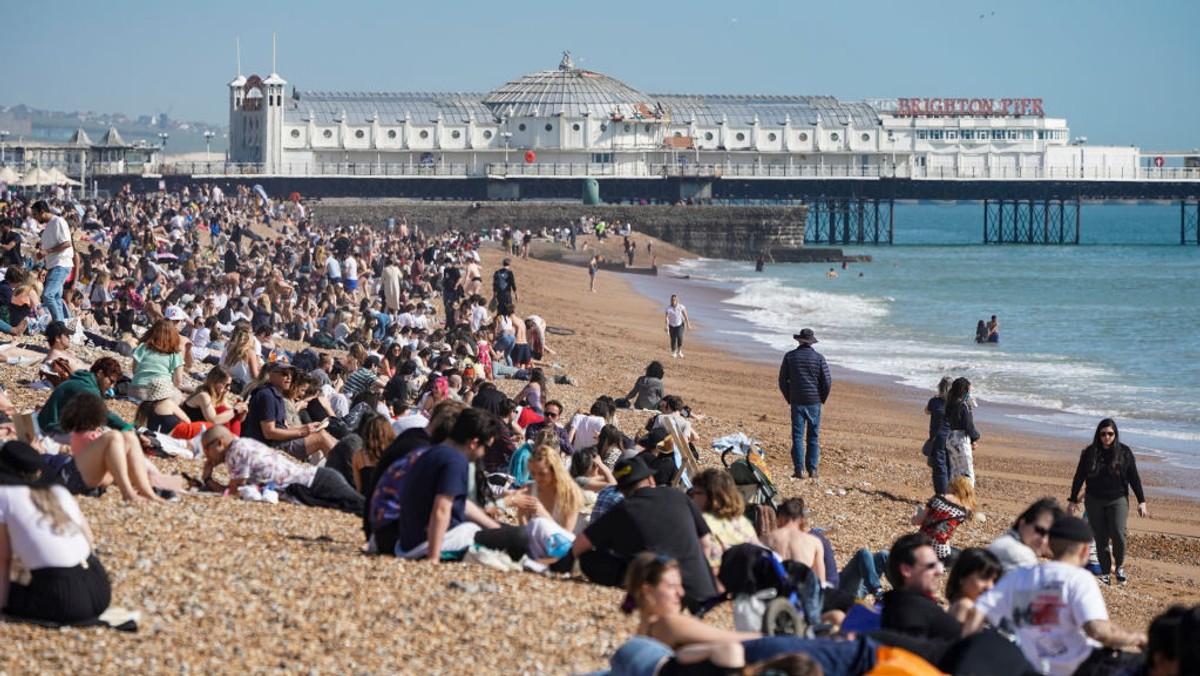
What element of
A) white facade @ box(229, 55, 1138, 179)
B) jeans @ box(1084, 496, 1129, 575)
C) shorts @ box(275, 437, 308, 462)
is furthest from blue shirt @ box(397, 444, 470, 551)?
white facade @ box(229, 55, 1138, 179)

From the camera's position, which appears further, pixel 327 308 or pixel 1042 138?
pixel 1042 138

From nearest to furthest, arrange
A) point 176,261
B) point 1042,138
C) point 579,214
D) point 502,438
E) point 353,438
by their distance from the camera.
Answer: point 353,438
point 502,438
point 176,261
point 579,214
point 1042,138

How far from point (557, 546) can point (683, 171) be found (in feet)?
230

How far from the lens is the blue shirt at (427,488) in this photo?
749cm

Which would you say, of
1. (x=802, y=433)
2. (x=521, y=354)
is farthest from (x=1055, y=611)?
(x=521, y=354)

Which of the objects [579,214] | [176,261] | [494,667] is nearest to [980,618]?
[494,667]

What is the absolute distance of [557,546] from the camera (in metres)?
7.91

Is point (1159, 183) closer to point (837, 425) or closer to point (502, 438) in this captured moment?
point (837, 425)

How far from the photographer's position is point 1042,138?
9338cm

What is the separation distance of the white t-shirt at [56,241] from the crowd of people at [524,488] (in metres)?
0.03

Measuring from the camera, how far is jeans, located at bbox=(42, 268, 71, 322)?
15.5 meters

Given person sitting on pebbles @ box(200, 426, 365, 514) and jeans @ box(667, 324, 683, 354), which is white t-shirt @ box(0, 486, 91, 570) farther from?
jeans @ box(667, 324, 683, 354)

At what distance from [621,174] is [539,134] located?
5.39 metres

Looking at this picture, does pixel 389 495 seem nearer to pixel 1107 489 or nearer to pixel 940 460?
pixel 1107 489
